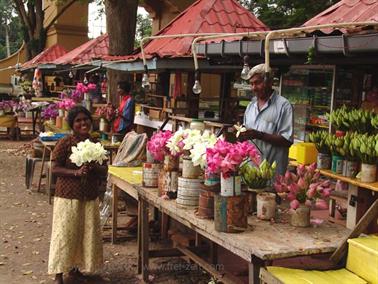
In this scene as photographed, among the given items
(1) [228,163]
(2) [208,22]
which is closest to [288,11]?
(2) [208,22]

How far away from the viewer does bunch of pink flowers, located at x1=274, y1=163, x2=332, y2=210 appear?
3.74 m

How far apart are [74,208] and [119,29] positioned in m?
A: 6.28

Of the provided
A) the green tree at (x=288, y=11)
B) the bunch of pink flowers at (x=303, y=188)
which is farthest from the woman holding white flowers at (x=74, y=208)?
the green tree at (x=288, y=11)

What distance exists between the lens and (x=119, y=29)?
1053cm

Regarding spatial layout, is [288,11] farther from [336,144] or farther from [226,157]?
[226,157]

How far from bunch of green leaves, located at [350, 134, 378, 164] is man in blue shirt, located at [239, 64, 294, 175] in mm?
612

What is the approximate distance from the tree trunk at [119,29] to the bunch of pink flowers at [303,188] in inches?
275

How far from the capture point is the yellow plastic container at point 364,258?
3135 mm

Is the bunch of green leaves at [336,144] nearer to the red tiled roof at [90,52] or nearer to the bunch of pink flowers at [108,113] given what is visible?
the bunch of pink flowers at [108,113]

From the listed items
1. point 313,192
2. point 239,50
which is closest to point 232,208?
point 313,192

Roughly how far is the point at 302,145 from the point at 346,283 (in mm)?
4121

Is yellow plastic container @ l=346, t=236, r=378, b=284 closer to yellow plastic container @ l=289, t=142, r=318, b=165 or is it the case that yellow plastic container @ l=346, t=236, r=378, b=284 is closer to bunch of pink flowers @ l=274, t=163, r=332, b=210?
bunch of pink flowers @ l=274, t=163, r=332, b=210

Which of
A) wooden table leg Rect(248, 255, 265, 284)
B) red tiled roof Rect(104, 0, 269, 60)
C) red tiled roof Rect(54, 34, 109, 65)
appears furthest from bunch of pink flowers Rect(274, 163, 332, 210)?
red tiled roof Rect(54, 34, 109, 65)

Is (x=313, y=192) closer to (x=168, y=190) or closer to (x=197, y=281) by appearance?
(x=168, y=190)
